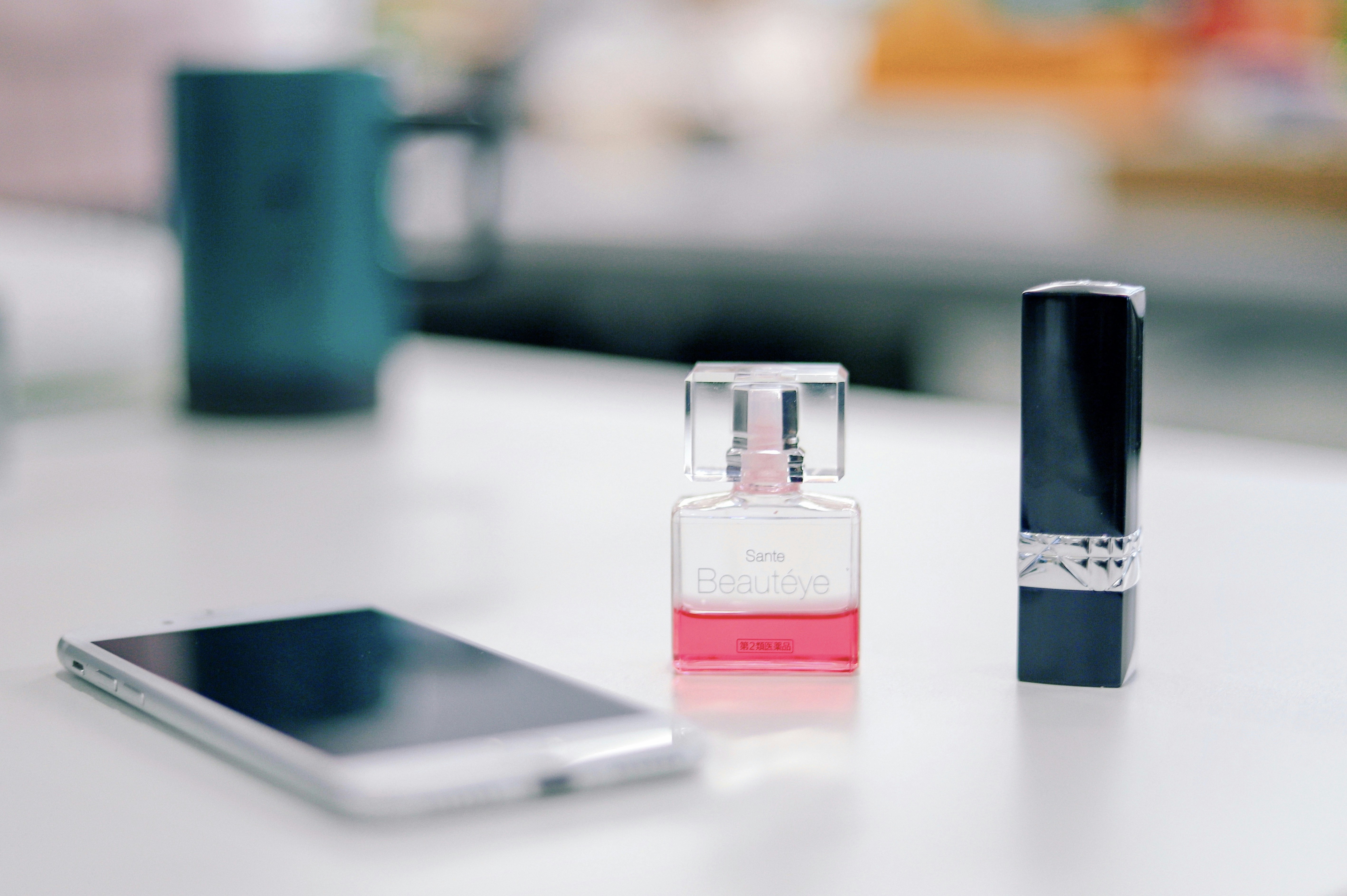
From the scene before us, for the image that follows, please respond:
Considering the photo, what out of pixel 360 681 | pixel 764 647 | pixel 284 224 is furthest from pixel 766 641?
pixel 284 224

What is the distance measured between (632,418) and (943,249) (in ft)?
3.76

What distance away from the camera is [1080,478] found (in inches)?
16.4

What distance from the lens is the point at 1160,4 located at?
6.84 ft

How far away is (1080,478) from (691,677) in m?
0.12

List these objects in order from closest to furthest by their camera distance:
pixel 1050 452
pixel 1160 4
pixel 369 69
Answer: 1. pixel 1050 452
2. pixel 369 69
3. pixel 1160 4

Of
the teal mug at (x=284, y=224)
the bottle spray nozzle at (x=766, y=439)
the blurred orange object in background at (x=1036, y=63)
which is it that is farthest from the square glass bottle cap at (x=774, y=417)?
the blurred orange object in background at (x=1036, y=63)

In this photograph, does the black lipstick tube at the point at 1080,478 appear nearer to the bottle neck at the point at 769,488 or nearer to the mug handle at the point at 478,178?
the bottle neck at the point at 769,488

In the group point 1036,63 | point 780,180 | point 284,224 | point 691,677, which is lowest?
point 691,677

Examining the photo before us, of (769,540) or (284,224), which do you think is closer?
(769,540)

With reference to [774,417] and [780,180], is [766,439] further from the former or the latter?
[780,180]

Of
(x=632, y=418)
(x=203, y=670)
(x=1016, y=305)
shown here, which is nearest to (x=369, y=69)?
(x=632, y=418)

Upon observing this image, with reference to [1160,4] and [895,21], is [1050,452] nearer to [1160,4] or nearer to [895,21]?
[1160,4]

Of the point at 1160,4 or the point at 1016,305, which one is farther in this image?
the point at 1160,4

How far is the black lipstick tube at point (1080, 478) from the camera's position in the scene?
413 mm
